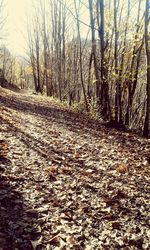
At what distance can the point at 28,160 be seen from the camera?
6.72 m

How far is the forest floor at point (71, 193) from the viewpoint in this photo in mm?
4059

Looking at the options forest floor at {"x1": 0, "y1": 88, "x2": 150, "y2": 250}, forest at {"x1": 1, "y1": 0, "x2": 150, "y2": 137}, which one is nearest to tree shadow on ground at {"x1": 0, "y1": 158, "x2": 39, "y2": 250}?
forest floor at {"x1": 0, "y1": 88, "x2": 150, "y2": 250}

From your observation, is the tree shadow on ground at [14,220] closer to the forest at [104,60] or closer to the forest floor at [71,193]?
the forest floor at [71,193]

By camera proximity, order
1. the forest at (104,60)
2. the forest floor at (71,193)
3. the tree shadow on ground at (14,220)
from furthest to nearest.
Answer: the forest at (104,60), the forest floor at (71,193), the tree shadow on ground at (14,220)

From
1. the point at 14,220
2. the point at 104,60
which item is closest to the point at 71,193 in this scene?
the point at 14,220

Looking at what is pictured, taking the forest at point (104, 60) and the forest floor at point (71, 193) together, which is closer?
the forest floor at point (71, 193)

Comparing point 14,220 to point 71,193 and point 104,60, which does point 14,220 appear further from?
point 104,60

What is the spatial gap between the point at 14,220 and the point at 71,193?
4.51ft

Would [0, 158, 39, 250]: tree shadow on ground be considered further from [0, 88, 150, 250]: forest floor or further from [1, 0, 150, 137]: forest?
[1, 0, 150, 137]: forest

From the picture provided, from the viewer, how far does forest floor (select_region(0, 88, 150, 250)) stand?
4059mm

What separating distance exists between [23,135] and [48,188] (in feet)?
11.8

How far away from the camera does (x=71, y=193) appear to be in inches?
211

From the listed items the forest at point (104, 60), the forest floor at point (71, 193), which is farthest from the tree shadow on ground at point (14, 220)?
the forest at point (104, 60)

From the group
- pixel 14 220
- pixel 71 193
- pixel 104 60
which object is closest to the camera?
pixel 14 220
